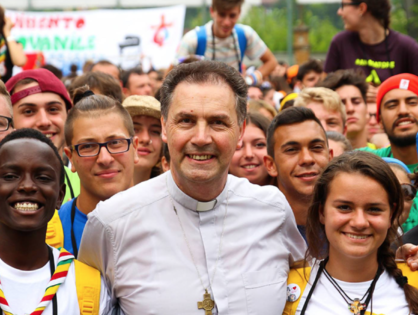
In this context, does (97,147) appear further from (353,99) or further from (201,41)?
(353,99)

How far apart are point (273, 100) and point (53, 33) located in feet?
23.2

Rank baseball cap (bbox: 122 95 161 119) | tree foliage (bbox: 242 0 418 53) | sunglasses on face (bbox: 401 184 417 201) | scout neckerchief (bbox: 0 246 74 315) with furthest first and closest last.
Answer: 1. tree foliage (bbox: 242 0 418 53)
2. baseball cap (bbox: 122 95 161 119)
3. sunglasses on face (bbox: 401 184 417 201)
4. scout neckerchief (bbox: 0 246 74 315)

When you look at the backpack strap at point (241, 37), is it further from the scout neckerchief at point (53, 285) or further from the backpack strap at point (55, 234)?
the scout neckerchief at point (53, 285)

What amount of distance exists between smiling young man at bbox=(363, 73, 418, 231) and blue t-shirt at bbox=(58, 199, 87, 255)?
3048 mm

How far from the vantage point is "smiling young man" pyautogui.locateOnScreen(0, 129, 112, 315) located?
3.17m

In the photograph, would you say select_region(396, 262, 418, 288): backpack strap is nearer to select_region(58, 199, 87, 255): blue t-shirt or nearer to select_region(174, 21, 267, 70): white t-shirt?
select_region(58, 199, 87, 255): blue t-shirt

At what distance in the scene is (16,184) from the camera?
3.29m

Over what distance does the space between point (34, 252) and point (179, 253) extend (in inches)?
29.2

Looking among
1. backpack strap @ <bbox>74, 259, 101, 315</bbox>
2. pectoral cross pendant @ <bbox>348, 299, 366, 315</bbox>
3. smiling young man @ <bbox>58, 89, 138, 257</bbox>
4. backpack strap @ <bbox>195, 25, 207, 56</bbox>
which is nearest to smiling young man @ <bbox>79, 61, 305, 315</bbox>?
backpack strap @ <bbox>74, 259, 101, 315</bbox>

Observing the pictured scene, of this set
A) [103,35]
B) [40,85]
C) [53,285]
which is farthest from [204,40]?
[103,35]

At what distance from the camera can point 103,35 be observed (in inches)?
592

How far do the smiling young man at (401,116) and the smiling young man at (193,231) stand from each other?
2.77 m

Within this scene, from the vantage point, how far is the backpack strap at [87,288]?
3237 millimetres

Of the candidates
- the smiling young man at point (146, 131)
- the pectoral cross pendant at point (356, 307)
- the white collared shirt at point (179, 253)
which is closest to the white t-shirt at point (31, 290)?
the white collared shirt at point (179, 253)
